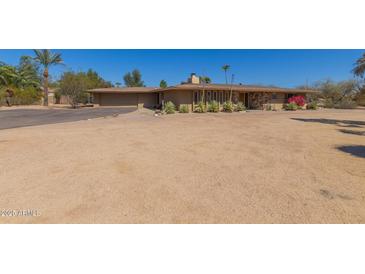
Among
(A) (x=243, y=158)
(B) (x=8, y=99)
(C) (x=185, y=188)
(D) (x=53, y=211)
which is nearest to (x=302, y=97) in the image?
(A) (x=243, y=158)

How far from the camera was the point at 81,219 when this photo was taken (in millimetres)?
2854

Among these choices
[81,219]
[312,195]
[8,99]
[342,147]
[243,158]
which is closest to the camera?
[81,219]

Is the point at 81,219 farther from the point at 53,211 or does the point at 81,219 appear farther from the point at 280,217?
the point at 280,217

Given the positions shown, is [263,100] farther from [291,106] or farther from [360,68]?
[360,68]

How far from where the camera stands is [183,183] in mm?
4012

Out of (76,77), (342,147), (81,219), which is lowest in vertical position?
(81,219)

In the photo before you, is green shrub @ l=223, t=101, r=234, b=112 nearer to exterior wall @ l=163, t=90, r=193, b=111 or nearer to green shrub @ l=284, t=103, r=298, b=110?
exterior wall @ l=163, t=90, r=193, b=111

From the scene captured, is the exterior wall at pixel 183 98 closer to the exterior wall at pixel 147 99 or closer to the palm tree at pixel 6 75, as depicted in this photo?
the exterior wall at pixel 147 99

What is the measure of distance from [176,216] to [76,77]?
33113mm

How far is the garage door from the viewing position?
30.9 meters

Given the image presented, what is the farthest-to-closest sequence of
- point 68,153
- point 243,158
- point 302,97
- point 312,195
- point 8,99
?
point 8,99 < point 302,97 < point 68,153 < point 243,158 < point 312,195

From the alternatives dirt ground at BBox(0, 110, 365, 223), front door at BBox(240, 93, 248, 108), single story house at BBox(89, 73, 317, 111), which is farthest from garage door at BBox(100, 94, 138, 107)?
dirt ground at BBox(0, 110, 365, 223)

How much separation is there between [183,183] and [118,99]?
2959cm

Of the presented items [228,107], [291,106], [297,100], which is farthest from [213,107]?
[297,100]
